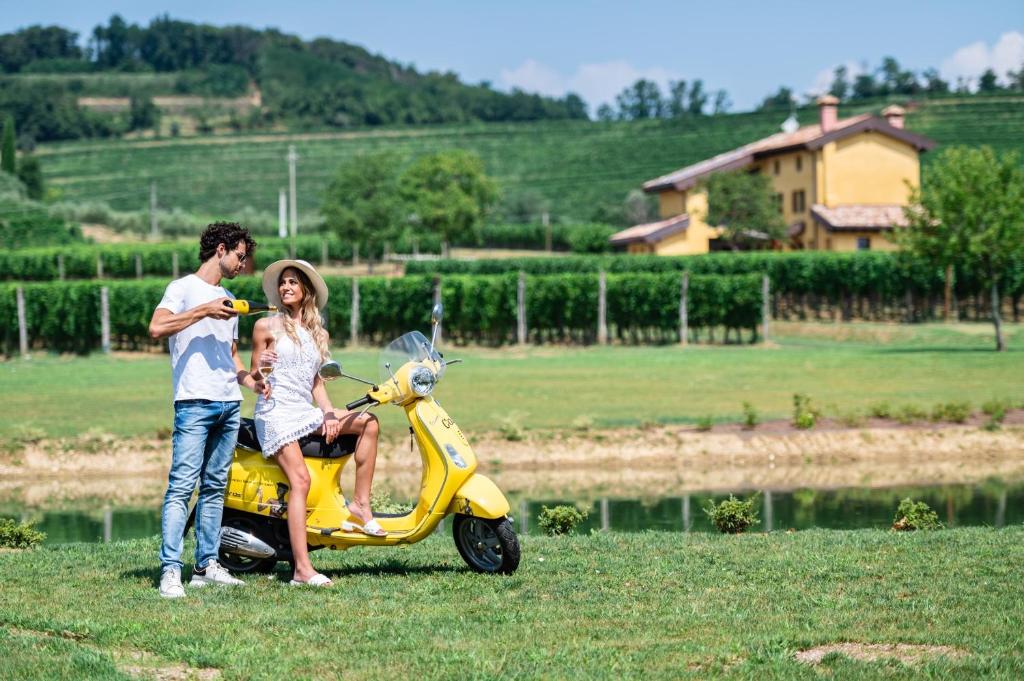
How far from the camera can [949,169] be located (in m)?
36.0

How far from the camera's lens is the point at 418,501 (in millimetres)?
8375

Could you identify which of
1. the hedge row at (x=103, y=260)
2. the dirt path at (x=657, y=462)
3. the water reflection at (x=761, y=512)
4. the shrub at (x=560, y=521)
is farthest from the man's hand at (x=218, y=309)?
the hedge row at (x=103, y=260)

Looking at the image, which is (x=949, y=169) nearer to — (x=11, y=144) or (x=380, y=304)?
(x=380, y=304)

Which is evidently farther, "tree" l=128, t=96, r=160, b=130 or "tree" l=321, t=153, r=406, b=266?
"tree" l=128, t=96, r=160, b=130

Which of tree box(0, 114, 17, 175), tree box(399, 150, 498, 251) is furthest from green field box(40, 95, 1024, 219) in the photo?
tree box(399, 150, 498, 251)

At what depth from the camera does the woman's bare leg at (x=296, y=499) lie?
818cm

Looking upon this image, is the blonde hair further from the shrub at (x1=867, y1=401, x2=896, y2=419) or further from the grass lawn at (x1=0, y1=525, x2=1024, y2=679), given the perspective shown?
the shrub at (x1=867, y1=401, x2=896, y2=419)

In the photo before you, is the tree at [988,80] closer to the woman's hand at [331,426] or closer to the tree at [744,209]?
the tree at [744,209]

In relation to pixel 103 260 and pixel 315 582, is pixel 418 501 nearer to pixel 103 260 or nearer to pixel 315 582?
pixel 315 582

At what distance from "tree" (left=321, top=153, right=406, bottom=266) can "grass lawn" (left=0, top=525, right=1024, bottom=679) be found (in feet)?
194

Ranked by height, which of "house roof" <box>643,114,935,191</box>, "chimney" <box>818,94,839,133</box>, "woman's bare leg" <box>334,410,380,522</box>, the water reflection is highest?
"chimney" <box>818,94,839,133</box>

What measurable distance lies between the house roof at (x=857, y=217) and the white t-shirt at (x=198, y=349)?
5035 cm

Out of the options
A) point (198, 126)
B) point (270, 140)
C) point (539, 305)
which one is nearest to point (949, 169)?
point (539, 305)

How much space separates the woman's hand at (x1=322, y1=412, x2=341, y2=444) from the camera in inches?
327
